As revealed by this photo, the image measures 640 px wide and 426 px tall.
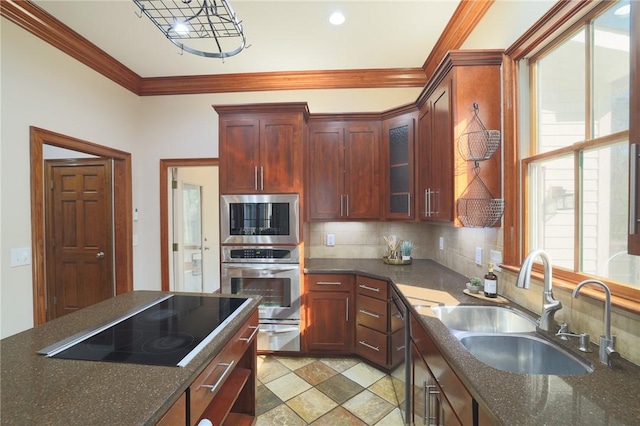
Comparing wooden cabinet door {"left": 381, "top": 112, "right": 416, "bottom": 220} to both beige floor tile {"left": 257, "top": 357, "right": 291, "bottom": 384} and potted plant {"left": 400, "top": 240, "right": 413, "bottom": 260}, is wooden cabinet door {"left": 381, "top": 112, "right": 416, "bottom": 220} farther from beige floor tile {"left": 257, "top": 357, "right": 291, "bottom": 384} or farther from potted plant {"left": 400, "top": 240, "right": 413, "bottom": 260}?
beige floor tile {"left": 257, "top": 357, "right": 291, "bottom": 384}

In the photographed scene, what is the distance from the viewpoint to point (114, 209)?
3213 mm

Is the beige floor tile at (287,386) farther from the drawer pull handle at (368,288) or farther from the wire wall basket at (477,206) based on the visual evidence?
the wire wall basket at (477,206)

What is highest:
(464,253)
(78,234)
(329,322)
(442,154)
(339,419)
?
(442,154)

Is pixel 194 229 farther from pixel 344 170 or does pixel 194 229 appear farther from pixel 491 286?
pixel 491 286

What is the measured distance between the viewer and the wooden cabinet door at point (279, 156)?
266cm

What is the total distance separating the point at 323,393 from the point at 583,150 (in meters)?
2.28

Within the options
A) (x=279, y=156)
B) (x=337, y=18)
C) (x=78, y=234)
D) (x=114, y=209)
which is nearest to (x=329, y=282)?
(x=279, y=156)

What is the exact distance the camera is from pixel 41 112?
2.28 m

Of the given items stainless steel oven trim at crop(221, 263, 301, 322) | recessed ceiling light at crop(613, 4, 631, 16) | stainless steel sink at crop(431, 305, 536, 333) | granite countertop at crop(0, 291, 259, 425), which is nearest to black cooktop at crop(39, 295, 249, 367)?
granite countertop at crop(0, 291, 259, 425)

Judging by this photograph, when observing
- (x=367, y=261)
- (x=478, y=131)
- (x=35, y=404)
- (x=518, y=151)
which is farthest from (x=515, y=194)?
(x=35, y=404)

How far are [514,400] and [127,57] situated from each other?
3.95 m

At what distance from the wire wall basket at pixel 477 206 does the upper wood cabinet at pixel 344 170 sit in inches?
44.5

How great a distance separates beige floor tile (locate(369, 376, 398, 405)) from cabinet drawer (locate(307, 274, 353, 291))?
2.59 feet

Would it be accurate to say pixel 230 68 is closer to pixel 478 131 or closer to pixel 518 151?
pixel 478 131
